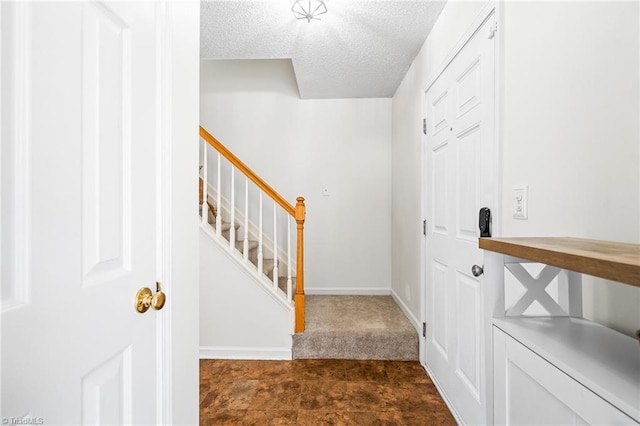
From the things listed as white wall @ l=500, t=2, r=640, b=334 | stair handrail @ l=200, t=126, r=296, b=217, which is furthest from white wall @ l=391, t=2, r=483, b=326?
stair handrail @ l=200, t=126, r=296, b=217

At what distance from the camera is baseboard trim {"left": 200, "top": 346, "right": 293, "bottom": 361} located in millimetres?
2410

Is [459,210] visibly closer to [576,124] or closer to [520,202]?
[520,202]

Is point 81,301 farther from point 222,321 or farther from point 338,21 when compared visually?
point 338,21

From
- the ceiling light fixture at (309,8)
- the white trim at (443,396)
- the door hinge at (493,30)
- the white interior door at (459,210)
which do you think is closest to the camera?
the door hinge at (493,30)

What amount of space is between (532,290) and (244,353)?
2.21 m

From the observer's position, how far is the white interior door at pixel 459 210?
55.9 inches

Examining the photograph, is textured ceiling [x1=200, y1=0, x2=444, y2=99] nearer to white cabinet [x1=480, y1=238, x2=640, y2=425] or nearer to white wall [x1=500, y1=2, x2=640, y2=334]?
white wall [x1=500, y1=2, x2=640, y2=334]

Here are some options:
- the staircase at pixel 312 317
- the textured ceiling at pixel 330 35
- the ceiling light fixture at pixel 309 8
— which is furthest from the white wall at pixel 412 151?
the ceiling light fixture at pixel 309 8

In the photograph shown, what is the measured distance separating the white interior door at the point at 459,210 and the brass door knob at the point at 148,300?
1.33m

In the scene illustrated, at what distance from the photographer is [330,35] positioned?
2.27 meters

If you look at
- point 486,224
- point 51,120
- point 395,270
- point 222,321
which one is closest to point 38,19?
point 51,120

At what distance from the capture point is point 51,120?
1.61 ft

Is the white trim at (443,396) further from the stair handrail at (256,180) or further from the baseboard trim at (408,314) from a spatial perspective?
the stair handrail at (256,180)

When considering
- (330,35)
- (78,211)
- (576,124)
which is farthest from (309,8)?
(78,211)
